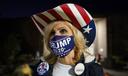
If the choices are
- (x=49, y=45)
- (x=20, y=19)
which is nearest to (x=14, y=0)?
(x=20, y=19)

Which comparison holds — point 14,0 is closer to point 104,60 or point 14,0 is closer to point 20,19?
point 20,19

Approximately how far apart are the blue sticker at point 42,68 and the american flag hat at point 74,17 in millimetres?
204

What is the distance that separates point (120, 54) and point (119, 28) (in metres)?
0.40

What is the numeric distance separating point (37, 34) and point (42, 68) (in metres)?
1.84

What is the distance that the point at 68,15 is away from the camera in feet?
6.27

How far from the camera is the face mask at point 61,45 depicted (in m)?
1.88

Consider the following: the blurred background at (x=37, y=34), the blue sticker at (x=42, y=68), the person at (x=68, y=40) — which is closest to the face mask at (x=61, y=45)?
the person at (x=68, y=40)

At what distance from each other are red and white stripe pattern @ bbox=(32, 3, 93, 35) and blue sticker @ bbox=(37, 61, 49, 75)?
22cm

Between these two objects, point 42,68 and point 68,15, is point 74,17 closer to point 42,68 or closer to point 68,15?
point 68,15

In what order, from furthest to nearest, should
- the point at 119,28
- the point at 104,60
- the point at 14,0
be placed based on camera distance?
the point at 119,28
the point at 104,60
the point at 14,0

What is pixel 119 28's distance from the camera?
189 inches

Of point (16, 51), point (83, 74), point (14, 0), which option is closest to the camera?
point (83, 74)

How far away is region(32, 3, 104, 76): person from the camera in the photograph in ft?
6.20

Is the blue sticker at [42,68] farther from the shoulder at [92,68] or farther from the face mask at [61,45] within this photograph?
the shoulder at [92,68]
